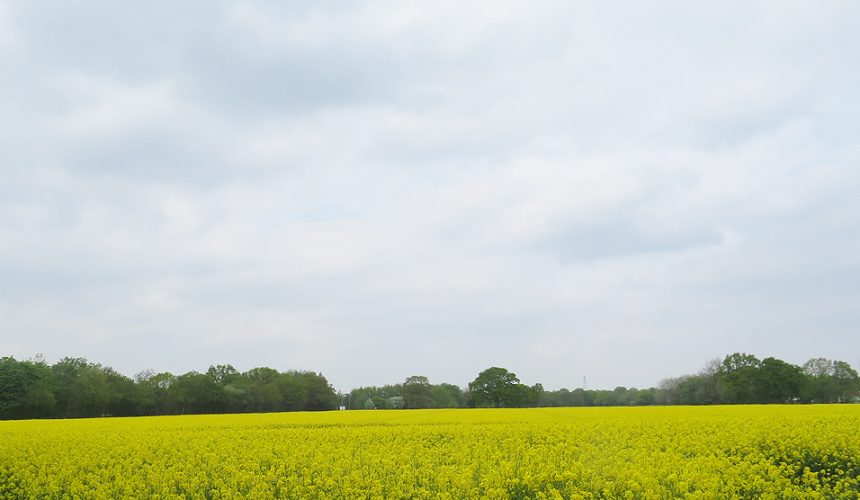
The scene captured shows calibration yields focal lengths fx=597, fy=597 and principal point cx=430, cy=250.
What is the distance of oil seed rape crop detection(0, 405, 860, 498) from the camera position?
1059 cm

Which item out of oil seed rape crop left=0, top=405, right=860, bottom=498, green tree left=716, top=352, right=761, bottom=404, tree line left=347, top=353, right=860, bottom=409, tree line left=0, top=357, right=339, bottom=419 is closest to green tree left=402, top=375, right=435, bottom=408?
tree line left=347, top=353, right=860, bottom=409

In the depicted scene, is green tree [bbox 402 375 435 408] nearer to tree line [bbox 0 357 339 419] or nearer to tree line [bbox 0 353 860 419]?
tree line [bbox 0 353 860 419]

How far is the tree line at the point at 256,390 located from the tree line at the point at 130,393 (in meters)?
0.11

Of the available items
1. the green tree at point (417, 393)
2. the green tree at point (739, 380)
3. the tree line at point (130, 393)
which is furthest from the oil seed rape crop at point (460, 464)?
the green tree at point (417, 393)

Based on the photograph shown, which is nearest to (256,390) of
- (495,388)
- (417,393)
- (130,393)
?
(130,393)

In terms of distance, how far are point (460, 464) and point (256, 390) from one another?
7264cm

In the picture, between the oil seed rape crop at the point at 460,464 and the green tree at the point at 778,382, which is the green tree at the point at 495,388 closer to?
the green tree at the point at 778,382

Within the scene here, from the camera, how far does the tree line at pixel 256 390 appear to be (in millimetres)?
66188

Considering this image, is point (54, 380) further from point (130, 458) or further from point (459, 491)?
point (459, 491)

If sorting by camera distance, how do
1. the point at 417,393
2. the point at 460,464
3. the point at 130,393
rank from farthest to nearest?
the point at 417,393, the point at 130,393, the point at 460,464

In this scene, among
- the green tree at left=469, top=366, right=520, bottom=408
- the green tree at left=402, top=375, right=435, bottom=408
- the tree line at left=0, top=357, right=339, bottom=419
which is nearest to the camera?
the tree line at left=0, top=357, right=339, bottom=419

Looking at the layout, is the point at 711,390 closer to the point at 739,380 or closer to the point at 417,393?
the point at 739,380

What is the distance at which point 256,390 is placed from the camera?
3157 inches

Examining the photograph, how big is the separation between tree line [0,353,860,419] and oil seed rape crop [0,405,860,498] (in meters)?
53.9
